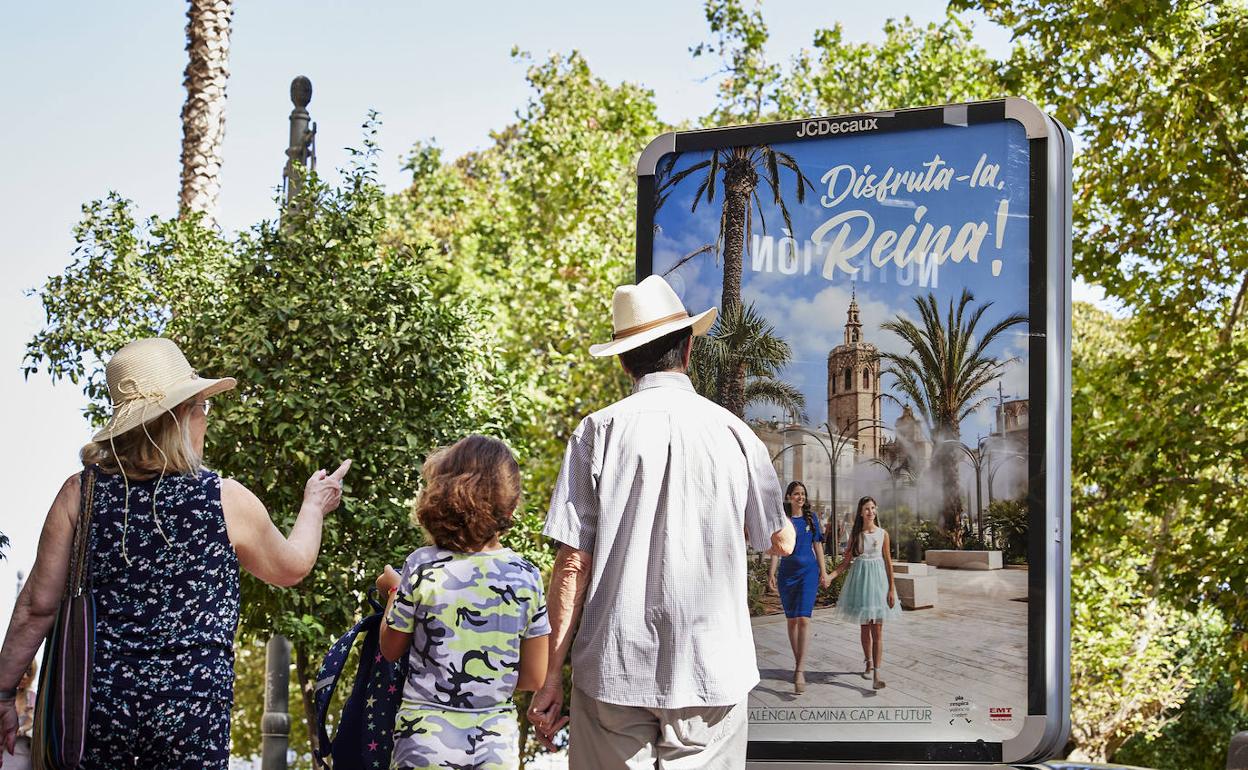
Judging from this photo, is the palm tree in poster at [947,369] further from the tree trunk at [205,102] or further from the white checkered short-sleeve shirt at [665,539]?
the tree trunk at [205,102]

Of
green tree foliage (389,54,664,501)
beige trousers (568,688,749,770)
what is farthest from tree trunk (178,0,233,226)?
beige trousers (568,688,749,770)

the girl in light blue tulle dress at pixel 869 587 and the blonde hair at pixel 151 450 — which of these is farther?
the girl in light blue tulle dress at pixel 869 587

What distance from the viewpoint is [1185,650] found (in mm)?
26000

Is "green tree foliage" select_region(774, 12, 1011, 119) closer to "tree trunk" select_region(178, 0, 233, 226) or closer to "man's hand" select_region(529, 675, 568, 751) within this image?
"tree trunk" select_region(178, 0, 233, 226)

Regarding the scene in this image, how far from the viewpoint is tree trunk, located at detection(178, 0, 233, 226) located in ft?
48.0

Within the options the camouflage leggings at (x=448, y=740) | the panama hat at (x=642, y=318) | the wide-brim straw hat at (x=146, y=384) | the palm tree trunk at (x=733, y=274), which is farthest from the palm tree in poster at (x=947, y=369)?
the wide-brim straw hat at (x=146, y=384)

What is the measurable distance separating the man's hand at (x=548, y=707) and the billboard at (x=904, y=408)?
1.08m

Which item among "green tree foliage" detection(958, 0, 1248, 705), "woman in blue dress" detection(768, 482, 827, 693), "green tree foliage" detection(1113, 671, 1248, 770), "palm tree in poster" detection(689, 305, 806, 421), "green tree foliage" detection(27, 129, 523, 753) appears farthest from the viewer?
"green tree foliage" detection(1113, 671, 1248, 770)

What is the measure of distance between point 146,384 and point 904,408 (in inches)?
94.3

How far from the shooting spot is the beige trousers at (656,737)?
3.78 m

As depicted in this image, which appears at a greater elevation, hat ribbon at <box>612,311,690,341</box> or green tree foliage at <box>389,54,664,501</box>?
green tree foliage at <box>389,54,664,501</box>

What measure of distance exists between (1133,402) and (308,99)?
7.78m

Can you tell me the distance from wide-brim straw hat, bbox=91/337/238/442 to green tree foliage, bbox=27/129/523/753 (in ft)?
20.9

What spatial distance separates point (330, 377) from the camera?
10766 mm
